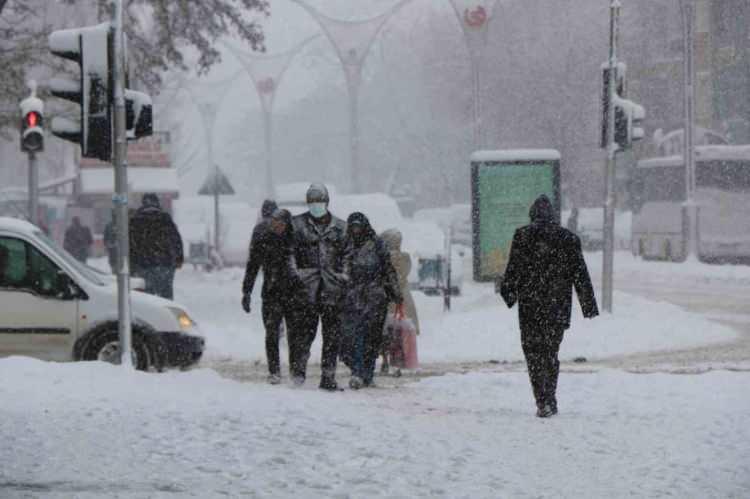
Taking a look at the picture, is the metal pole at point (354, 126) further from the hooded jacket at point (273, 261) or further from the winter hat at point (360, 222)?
the hooded jacket at point (273, 261)

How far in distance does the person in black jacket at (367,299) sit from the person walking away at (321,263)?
754 millimetres

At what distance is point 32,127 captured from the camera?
66.7 feet

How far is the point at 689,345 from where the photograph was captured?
1778 centimetres

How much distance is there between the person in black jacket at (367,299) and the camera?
501 inches

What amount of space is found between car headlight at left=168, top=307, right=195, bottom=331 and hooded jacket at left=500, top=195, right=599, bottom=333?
3.83m

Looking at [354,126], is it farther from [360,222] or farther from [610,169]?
[360,222]

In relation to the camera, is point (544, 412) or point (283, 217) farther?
point (283, 217)

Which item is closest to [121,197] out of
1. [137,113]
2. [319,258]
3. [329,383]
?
[137,113]

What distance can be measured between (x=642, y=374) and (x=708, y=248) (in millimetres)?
25194

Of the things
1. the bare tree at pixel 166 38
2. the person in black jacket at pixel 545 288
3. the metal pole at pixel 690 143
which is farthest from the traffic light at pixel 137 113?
the metal pole at pixel 690 143

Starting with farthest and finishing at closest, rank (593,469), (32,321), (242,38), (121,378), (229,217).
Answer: (229,217) < (242,38) < (32,321) < (121,378) < (593,469)

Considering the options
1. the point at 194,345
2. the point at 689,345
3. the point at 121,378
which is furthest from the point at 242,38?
the point at 121,378

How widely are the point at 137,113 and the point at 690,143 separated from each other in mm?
26319

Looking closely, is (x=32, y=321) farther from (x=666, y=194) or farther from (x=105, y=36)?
(x=666, y=194)
